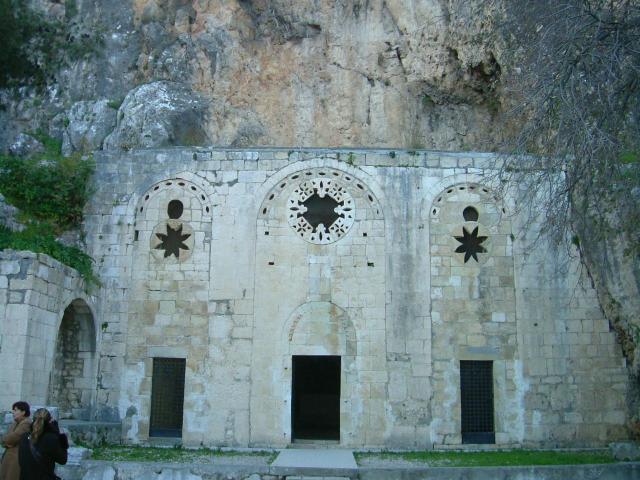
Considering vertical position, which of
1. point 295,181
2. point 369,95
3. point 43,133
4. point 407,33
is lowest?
point 295,181

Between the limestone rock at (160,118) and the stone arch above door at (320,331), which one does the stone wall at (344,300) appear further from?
the limestone rock at (160,118)

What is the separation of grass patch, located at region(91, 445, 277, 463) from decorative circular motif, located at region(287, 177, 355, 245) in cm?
496

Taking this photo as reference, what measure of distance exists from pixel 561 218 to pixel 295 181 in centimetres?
724

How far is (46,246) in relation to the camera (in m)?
15.2

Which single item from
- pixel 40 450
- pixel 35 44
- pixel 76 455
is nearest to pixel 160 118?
pixel 35 44

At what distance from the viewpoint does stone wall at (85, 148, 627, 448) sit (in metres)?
15.6

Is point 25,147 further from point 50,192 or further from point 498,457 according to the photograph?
point 498,457

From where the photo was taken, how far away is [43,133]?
73.7 ft

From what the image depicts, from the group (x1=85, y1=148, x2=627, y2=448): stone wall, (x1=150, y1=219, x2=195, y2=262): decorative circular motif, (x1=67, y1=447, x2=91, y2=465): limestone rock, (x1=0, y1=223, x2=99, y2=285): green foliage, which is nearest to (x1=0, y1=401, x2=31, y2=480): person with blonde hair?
(x1=67, y1=447, x2=91, y2=465): limestone rock

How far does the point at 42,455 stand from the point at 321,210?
9.87m

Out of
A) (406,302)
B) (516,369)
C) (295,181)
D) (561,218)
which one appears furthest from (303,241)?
(561,218)

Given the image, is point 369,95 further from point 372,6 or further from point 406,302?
point 406,302

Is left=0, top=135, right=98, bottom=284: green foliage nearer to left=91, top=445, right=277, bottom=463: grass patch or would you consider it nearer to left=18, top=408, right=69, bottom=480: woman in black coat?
left=91, top=445, right=277, bottom=463: grass patch

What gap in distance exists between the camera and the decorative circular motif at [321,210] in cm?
1653
